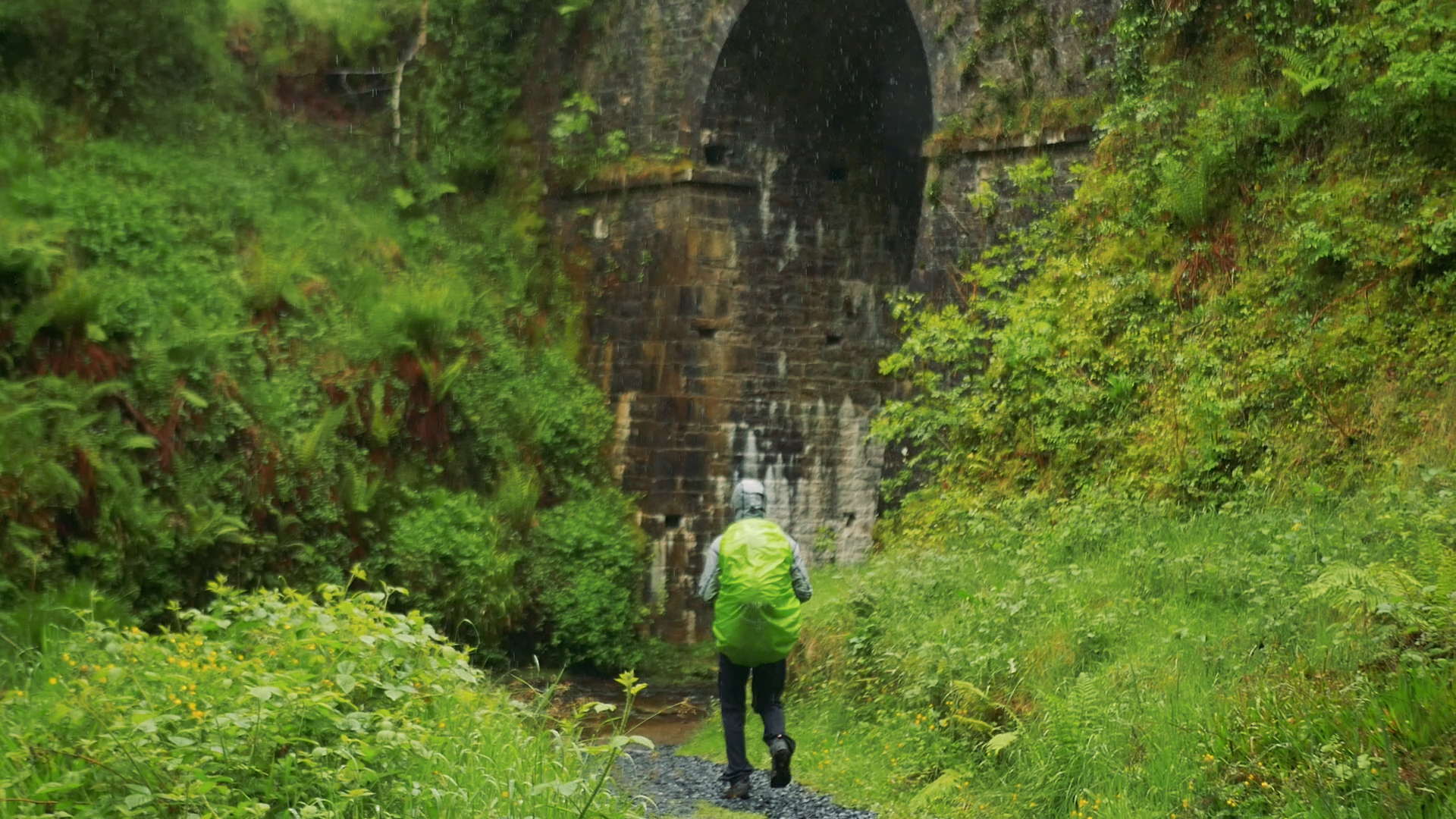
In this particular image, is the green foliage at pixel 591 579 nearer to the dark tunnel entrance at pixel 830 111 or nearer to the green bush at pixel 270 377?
the green bush at pixel 270 377

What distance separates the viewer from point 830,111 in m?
14.7

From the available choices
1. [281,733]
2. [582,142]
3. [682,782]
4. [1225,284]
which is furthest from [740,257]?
[281,733]

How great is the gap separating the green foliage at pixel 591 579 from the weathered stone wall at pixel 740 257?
0.36m

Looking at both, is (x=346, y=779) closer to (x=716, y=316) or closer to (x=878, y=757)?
(x=878, y=757)

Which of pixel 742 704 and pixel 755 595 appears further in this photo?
pixel 742 704

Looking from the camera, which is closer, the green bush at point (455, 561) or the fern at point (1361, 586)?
the fern at point (1361, 586)

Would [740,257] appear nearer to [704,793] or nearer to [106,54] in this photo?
[106,54]

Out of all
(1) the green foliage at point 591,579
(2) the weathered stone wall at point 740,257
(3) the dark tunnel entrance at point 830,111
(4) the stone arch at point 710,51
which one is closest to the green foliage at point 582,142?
(2) the weathered stone wall at point 740,257

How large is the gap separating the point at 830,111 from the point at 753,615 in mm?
8811

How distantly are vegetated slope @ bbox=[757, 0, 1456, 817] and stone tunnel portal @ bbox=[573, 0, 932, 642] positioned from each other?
2.28 m

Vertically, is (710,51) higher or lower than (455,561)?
higher

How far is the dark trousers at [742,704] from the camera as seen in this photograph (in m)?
7.25

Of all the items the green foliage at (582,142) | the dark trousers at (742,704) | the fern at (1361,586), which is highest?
the green foliage at (582,142)

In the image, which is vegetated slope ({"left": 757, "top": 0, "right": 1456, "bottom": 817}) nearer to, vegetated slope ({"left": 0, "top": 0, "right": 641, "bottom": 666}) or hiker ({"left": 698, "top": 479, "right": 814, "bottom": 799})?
hiker ({"left": 698, "top": 479, "right": 814, "bottom": 799})
